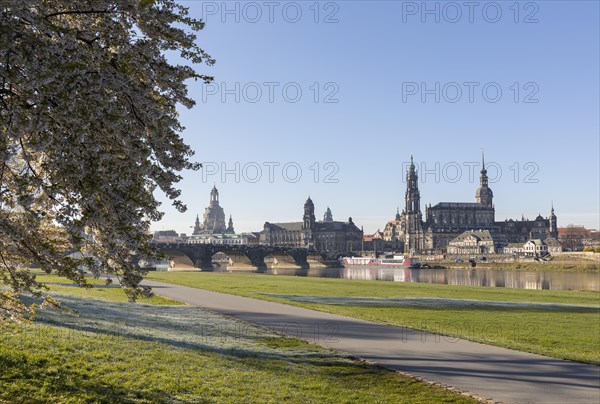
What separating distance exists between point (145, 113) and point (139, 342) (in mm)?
7939

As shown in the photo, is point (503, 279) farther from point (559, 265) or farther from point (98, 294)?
point (98, 294)

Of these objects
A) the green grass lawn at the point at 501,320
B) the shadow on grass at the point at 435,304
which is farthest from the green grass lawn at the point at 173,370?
the shadow on grass at the point at 435,304

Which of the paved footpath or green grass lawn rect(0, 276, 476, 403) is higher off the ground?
green grass lawn rect(0, 276, 476, 403)

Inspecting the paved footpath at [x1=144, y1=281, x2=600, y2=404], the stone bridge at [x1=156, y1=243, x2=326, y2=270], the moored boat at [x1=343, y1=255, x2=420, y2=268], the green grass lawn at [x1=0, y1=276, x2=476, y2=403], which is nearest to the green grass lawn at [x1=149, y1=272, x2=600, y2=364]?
the paved footpath at [x1=144, y1=281, x2=600, y2=404]

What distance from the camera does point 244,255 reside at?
486ft

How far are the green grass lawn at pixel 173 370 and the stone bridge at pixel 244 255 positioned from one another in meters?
107

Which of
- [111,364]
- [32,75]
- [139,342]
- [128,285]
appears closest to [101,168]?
[32,75]

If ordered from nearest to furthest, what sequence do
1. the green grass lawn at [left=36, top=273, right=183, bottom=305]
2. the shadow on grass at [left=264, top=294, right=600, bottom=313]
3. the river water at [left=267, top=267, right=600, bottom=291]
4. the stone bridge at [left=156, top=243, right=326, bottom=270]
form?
1. the green grass lawn at [left=36, top=273, right=183, bottom=305]
2. the shadow on grass at [left=264, top=294, right=600, bottom=313]
3. the river water at [left=267, top=267, right=600, bottom=291]
4. the stone bridge at [left=156, top=243, right=326, bottom=270]

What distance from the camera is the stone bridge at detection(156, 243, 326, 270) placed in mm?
131750

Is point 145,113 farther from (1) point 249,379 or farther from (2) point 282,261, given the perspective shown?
(2) point 282,261

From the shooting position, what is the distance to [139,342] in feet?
41.7

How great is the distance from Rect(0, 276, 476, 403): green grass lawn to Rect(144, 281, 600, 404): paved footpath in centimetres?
81

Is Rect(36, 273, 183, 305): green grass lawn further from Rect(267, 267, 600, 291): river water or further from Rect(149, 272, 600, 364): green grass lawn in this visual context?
Rect(267, 267, 600, 291): river water

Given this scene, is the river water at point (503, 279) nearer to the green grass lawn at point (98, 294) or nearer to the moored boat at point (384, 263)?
→ the green grass lawn at point (98, 294)
